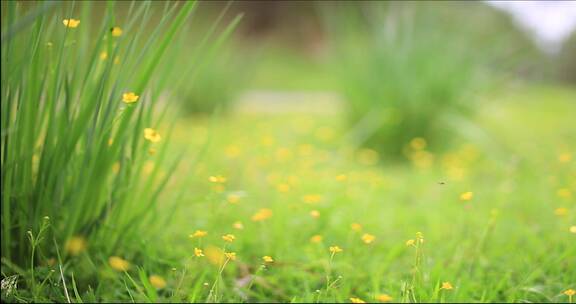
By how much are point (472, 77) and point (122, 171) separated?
8.61ft

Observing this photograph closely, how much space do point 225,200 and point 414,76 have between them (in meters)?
1.91

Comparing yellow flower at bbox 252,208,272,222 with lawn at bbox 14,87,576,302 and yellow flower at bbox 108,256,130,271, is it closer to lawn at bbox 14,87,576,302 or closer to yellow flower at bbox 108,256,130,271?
lawn at bbox 14,87,576,302

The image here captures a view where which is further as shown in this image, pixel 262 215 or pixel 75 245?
pixel 262 215

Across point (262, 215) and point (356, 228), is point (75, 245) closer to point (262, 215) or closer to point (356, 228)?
point (262, 215)

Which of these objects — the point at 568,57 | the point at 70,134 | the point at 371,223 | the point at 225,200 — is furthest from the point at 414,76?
the point at 70,134

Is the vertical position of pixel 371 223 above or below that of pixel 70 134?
below

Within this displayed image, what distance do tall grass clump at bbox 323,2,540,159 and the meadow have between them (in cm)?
2

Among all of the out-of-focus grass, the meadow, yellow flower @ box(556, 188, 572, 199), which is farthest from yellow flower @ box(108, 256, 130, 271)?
yellow flower @ box(556, 188, 572, 199)

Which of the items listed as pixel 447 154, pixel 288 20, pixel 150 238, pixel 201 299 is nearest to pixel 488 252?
pixel 201 299

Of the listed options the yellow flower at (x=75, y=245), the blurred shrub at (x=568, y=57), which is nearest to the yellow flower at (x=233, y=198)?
the yellow flower at (x=75, y=245)

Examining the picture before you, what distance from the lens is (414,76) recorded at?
3307 millimetres

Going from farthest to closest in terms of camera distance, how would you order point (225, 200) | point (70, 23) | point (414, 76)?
point (414, 76), point (225, 200), point (70, 23)

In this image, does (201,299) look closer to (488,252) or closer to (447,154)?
(488,252)

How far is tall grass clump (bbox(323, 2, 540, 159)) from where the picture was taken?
330 centimetres
